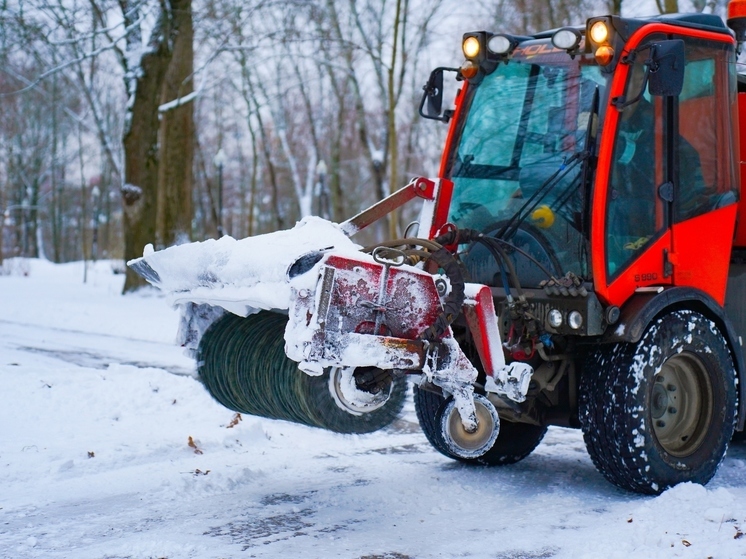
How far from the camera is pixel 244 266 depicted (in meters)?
4.35

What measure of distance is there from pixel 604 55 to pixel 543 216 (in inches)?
35.6

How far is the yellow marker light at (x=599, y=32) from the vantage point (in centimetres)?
468

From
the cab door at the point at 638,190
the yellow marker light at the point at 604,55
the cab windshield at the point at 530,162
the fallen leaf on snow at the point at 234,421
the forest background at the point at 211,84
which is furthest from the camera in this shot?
the forest background at the point at 211,84

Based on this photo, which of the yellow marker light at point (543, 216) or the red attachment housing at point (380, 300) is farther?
the yellow marker light at point (543, 216)

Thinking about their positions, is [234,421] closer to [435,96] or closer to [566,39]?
[435,96]

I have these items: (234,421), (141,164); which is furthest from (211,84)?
(234,421)

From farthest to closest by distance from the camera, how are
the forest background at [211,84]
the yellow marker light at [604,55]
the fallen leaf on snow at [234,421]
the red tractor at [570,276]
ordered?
the forest background at [211,84] → the fallen leaf on snow at [234,421] → the yellow marker light at [604,55] → the red tractor at [570,276]

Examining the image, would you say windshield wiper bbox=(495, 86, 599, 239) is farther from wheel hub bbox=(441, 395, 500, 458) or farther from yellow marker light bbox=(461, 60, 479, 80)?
wheel hub bbox=(441, 395, 500, 458)

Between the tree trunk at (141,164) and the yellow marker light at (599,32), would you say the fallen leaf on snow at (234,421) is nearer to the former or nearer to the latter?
the yellow marker light at (599,32)

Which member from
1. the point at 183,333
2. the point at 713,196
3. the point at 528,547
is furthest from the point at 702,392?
the point at 183,333

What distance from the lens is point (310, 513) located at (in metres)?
4.55

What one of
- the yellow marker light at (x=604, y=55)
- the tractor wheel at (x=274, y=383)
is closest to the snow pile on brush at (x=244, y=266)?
the tractor wheel at (x=274, y=383)

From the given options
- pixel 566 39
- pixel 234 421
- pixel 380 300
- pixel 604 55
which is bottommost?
pixel 234 421

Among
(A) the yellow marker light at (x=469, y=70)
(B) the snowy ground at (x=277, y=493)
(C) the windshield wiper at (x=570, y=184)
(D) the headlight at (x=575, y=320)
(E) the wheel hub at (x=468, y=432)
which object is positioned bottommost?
(B) the snowy ground at (x=277, y=493)
